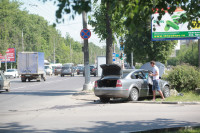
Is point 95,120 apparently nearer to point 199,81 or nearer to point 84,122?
point 84,122

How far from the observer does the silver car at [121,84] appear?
14812 millimetres

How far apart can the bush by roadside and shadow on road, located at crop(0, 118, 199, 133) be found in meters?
8.63

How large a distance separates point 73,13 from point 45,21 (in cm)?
11010

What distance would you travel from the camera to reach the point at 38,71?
38.9 meters

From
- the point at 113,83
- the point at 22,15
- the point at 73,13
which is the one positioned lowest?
the point at 113,83

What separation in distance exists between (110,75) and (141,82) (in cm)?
143

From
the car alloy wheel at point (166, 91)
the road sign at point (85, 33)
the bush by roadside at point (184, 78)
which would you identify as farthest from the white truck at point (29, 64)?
the car alloy wheel at point (166, 91)

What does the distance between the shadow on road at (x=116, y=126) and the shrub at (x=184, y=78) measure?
863 centimetres

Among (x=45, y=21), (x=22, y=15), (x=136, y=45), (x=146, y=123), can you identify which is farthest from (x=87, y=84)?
(x=45, y=21)

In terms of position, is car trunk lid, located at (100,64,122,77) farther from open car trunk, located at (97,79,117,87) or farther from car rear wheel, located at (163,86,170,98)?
car rear wheel, located at (163,86,170,98)

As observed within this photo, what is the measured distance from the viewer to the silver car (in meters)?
14.8

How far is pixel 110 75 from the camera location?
15555 mm

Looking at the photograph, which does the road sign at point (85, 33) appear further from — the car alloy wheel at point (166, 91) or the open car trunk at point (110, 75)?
the car alloy wheel at point (166, 91)

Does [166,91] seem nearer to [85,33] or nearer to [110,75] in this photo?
[110,75]
